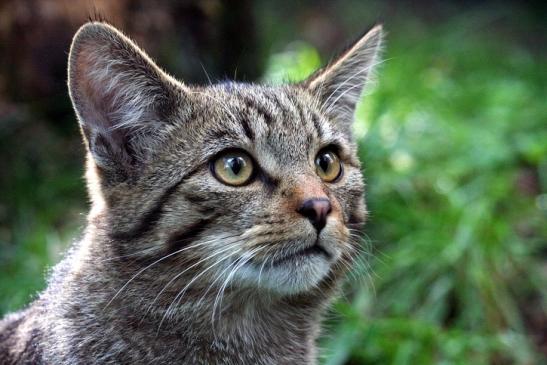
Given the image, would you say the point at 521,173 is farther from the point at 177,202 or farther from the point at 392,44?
the point at 177,202

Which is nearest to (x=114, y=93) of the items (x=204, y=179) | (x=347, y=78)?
(x=204, y=179)

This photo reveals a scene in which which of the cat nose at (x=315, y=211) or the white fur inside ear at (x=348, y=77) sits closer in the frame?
the cat nose at (x=315, y=211)

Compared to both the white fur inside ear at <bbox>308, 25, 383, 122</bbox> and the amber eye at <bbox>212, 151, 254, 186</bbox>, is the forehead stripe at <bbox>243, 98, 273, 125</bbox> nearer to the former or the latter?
the amber eye at <bbox>212, 151, 254, 186</bbox>

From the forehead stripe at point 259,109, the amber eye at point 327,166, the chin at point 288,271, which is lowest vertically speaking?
the chin at point 288,271

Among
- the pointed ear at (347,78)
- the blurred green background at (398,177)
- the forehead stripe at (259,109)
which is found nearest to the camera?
the forehead stripe at (259,109)

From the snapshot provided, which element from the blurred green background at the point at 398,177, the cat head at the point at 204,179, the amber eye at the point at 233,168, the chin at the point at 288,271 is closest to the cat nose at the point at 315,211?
the cat head at the point at 204,179

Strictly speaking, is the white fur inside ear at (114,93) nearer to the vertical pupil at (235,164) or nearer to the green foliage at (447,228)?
the vertical pupil at (235,164)

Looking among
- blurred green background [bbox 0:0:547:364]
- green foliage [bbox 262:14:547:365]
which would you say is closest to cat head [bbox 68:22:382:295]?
blurred green background [bbox 0:0:547:364]
